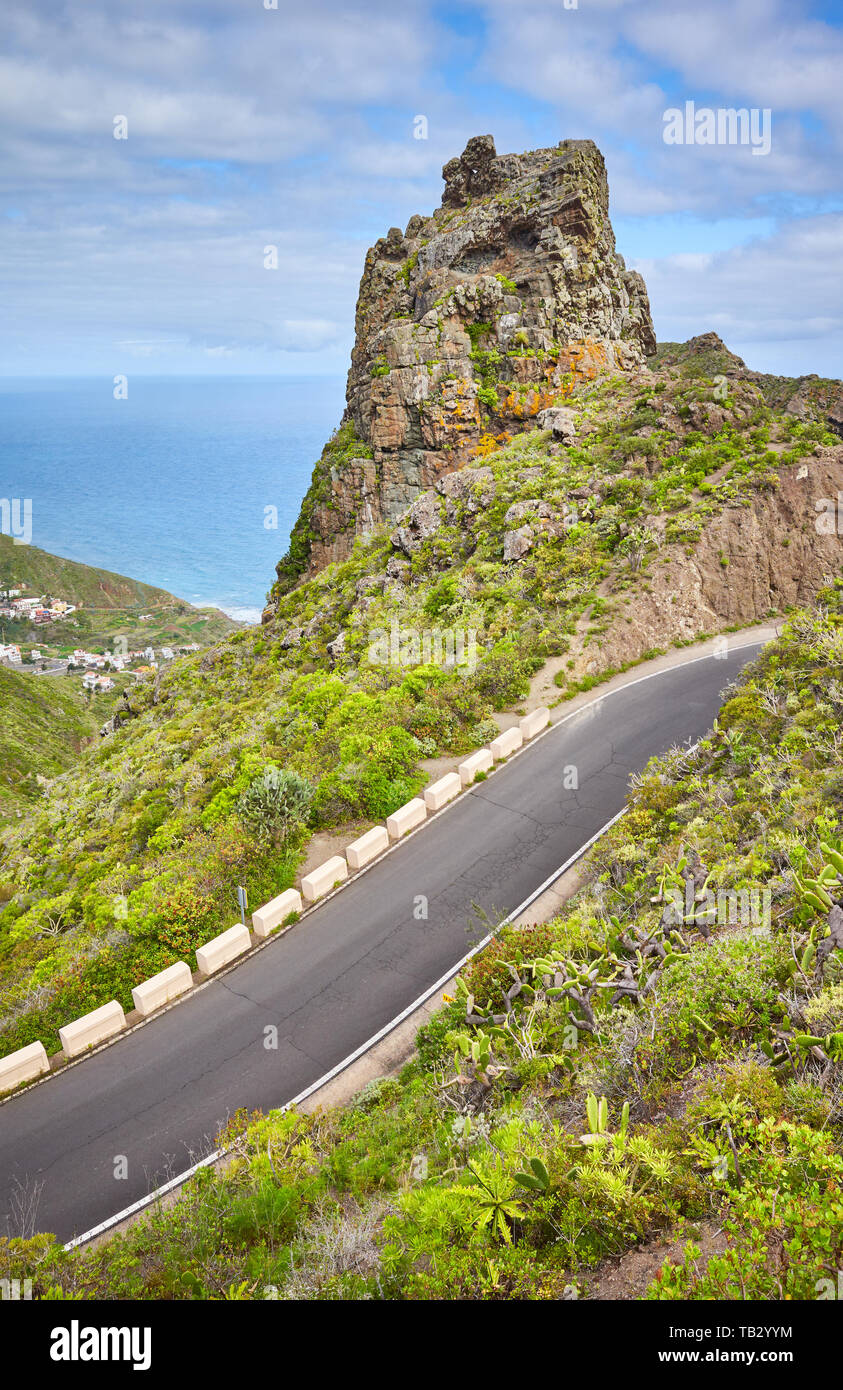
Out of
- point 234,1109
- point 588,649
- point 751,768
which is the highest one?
point 588,649

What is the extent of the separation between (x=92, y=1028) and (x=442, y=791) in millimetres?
7746

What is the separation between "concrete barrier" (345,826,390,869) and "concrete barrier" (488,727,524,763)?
3840 mm

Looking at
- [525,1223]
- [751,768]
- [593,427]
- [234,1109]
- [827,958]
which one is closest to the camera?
[525,1223]

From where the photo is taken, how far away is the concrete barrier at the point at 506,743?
16969 millimetres

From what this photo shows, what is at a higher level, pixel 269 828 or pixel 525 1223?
pixel 269 828

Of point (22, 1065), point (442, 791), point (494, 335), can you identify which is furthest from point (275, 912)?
point (494, 335)

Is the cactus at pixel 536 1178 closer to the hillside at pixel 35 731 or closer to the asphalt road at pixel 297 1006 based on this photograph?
the asphalt road at pixel 297 1006

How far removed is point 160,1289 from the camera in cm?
589

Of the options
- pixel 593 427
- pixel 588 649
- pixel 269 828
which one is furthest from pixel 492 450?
pixel 269 828

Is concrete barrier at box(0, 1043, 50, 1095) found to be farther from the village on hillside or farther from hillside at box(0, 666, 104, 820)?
the village on hillside

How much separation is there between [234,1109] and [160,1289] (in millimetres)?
3389

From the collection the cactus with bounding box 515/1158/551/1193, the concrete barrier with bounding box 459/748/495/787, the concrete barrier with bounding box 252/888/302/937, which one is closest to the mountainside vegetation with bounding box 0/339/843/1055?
the concrete barrier with bounding box 252/888/302/937

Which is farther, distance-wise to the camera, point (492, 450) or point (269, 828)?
point (492, 450)

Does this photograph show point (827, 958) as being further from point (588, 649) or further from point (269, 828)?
point (588, 649)
